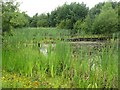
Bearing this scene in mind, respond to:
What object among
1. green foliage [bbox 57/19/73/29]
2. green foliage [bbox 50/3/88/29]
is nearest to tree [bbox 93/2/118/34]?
green foliage [bbox 57/19/73/29]

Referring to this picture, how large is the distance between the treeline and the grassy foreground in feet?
2.57

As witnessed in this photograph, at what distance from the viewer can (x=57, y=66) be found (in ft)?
18.5

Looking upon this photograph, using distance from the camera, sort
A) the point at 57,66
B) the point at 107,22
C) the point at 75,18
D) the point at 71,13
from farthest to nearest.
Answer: the point at 71,13, the point at 75,18, the point at 107,22, the point at 57,66

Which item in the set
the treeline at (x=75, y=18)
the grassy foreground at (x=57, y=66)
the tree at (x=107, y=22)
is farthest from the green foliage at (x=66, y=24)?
the grassy foreground at (x=57, y=66)

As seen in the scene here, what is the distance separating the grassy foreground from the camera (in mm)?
4398

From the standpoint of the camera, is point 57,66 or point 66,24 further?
point 66,24

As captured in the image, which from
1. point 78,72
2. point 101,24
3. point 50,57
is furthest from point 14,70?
point 101,24

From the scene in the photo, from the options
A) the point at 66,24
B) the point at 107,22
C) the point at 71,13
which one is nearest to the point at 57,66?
the point at 107,22

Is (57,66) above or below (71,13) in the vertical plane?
below

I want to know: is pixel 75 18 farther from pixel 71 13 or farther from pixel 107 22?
pixel 107 22

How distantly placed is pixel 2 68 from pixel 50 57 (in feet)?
3.67

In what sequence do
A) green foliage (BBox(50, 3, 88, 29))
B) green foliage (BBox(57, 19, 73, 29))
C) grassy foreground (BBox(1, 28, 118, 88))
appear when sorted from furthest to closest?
1. green foliage (BBox(50, 3, 88, 29))
2. green foliage (BBox(57, 19, 73, 29))
3. grassy foreground (BBox(1, 28, 118, 88))

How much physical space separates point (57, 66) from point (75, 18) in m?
16.9

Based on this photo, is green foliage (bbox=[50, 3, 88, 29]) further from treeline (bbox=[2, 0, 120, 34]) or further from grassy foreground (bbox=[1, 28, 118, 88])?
grassy foreground (bbox=[1, 28, 118, 88])
